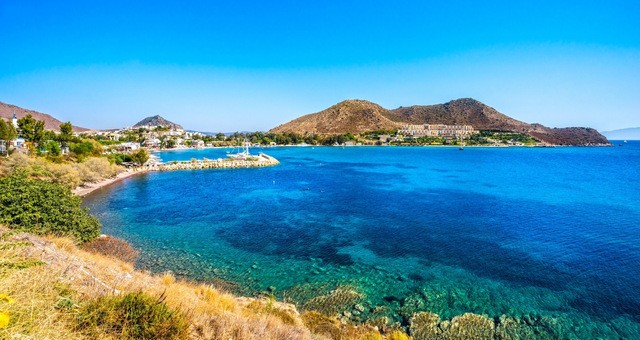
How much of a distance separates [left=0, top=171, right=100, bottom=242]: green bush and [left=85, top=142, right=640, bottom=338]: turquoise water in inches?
135

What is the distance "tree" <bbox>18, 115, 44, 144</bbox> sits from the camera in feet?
144

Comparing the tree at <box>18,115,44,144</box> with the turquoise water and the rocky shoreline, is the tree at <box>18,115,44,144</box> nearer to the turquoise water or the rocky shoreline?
the rocky shoreline

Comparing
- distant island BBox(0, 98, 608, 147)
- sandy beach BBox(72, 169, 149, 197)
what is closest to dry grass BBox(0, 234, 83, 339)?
sandy beach BBox(72, 169, 149, 197)

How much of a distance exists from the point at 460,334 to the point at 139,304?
9941mm

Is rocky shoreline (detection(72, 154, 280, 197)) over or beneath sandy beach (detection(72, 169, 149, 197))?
over

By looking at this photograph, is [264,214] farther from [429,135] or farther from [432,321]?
[429,135]

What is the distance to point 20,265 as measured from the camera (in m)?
4.68

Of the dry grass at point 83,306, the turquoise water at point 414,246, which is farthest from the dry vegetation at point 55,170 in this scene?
the dry grass at point 83,306

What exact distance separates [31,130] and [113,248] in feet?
137

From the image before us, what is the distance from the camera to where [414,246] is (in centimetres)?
1872

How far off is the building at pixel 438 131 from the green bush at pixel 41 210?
161 m

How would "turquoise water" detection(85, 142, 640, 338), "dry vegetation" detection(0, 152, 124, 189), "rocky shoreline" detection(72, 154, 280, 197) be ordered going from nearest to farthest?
"turquoise water" detection(85, 142, 640, 338), "dry vegetation" detection(0, 152, 124, 189), "rocky shoreline" detection(72, 154, 280, 197)

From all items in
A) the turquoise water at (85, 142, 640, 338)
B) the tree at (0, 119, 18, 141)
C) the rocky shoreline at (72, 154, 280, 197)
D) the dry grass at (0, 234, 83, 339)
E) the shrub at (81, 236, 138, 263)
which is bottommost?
the turquoise water at (85, 142, 640, 338)

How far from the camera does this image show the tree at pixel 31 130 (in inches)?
1724
